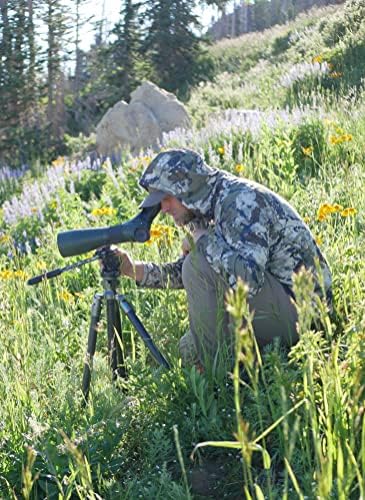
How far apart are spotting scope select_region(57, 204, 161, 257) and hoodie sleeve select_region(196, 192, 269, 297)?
0.93 feet

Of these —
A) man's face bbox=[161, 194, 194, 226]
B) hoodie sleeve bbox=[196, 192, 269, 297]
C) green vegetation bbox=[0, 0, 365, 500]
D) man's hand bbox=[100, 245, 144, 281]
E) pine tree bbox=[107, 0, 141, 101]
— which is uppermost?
pine tree bbox=[107, 0, 141, 101]

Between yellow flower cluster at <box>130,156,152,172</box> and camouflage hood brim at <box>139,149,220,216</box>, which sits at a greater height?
camouflage hood brim at <box>139,149,220,216</box>

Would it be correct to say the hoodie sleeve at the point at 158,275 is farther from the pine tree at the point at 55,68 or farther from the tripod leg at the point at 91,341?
the pine tree at the point at 55,68

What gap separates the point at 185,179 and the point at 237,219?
0.32m

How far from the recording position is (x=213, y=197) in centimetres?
306

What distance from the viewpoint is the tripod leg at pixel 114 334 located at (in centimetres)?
296

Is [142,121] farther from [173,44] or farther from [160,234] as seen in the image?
[160,234]

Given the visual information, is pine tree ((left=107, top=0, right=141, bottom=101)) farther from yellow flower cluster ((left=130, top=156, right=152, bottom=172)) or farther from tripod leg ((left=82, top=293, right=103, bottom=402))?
tripod leg ((left=82, top=293, right=103, bottom=402))

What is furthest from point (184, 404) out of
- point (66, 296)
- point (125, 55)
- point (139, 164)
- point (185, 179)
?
point (125, 55)

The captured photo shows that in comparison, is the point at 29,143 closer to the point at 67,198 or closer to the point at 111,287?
the point at 67,198

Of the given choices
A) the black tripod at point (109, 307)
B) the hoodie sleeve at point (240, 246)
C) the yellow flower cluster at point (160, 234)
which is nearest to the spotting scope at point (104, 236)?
the black tripod at point (109, 307)

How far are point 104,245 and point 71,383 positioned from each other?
1.93 feet

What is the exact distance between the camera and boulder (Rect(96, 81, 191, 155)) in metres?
12.8

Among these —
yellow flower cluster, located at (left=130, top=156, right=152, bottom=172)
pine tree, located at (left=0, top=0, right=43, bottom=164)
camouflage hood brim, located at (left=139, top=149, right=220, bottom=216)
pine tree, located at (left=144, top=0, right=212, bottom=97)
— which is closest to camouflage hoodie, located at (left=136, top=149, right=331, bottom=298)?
camouflage hood brim, located at (left=139, top=149, right=220, bottom=216)
